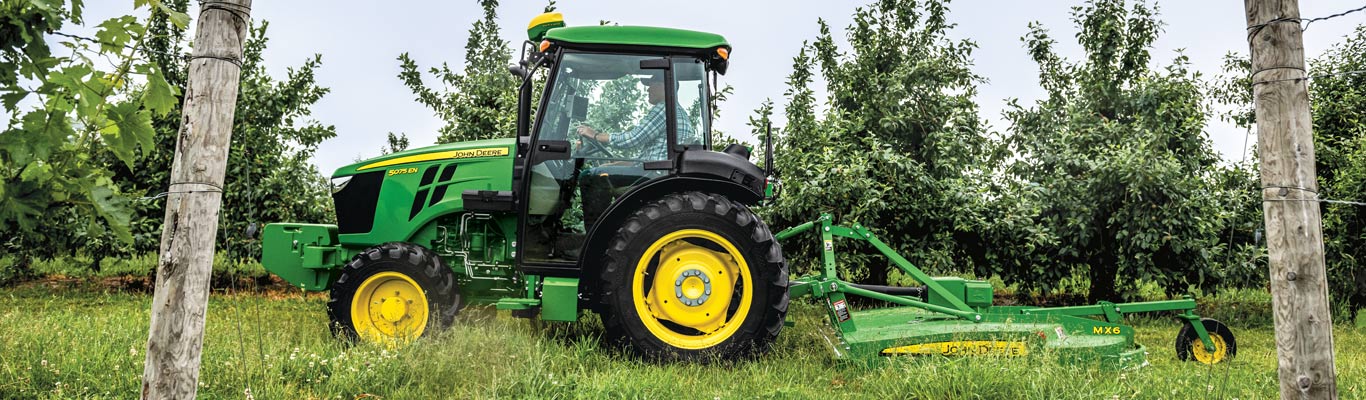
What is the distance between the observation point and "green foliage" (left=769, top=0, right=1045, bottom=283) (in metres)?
8.70

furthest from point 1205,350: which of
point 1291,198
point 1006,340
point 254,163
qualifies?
point 254,163

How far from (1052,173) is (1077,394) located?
621 centimetres

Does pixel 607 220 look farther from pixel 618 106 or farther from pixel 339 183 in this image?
pixel 339 183

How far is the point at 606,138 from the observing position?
18.9 feet

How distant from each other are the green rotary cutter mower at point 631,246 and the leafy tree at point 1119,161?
9.84ft

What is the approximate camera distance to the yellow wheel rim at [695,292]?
5609 mm

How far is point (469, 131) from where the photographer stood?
33.7ft

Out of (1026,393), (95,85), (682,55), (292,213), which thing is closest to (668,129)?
(682,55)

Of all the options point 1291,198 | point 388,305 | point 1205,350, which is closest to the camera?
point 1291,198

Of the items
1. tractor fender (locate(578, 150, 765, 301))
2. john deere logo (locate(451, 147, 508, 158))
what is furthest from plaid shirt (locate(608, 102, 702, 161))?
john deere logo (locate(451, 147, 508, 158))

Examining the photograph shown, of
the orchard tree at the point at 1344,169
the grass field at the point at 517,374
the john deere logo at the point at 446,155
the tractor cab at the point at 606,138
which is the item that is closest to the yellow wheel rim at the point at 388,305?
the grass field at the point at 517,374

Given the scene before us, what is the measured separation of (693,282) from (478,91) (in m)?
5.79

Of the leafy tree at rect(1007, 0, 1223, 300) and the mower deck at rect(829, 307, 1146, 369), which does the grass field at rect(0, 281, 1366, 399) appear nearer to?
the mower deck at rect(829, 307, 1146, 369)

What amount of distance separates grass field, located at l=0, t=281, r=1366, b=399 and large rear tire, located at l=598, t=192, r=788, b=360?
0.17 metres
